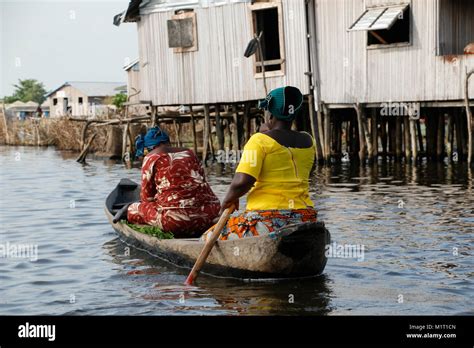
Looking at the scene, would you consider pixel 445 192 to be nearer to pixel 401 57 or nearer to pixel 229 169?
pixel 401 57

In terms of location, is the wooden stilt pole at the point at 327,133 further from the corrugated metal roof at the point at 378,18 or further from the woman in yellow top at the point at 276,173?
the woman in yellow top at the point at 276,173

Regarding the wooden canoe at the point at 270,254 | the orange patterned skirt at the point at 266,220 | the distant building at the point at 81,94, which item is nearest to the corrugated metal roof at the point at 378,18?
the wooden canoe at the point at 270,254

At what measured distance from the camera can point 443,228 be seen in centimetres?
1227

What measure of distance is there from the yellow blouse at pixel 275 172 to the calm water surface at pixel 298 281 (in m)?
0.87

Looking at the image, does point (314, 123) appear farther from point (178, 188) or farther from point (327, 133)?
point (178, 188)

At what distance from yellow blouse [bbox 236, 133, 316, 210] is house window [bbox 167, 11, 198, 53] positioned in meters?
16.4

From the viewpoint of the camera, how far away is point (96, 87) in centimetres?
7056

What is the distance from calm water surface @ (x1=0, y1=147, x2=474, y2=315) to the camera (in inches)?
324

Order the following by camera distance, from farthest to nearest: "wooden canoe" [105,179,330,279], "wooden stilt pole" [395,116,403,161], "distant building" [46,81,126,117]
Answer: "distant building" [46,81,126,117]
"wooden stilt pole" [395,116,403,161]
"wooden canoe" [105,179,330,279]

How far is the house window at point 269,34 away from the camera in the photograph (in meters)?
22.9

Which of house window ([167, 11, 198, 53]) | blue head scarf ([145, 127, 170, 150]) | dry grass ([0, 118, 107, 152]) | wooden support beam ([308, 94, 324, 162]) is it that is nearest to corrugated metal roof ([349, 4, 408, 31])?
wooden support beam ([308, 94, 324, 162])

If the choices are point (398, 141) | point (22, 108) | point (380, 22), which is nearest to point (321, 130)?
point (398, 141)

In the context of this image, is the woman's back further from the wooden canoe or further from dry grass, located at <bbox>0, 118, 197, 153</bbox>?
dry grass, located at <bbox>0, 118, 197, 153</bbox>
